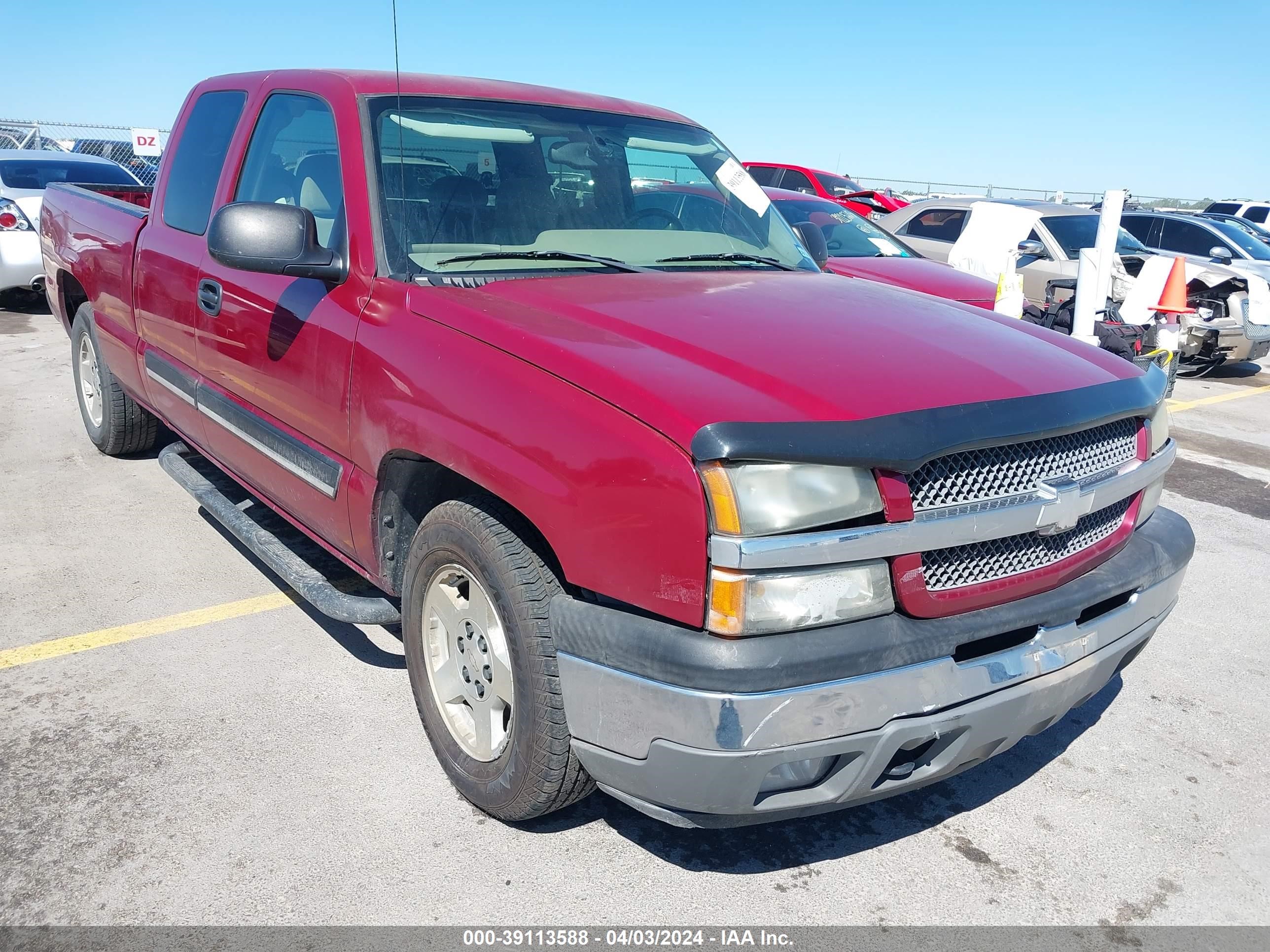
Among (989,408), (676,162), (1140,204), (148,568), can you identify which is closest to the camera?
(989,408)

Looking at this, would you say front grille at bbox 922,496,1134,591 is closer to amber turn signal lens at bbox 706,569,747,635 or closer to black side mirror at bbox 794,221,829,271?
amber turn signal lens at bbox 706,569,747,635

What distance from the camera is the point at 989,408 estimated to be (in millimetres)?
2225

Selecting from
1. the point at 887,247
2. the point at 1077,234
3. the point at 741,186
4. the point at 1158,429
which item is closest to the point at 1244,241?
the point at 1077,234

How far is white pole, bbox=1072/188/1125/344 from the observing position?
7113 millimetres

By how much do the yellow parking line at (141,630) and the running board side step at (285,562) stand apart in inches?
15.1

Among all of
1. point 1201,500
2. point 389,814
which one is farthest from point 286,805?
point 1201,500

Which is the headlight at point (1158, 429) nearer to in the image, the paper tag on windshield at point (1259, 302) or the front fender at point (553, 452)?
the front fender at point (553, 452)

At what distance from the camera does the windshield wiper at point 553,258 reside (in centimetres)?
299

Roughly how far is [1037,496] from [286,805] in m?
2.09

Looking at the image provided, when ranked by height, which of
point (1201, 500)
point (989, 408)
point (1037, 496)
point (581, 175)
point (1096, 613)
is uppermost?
point (581, 175)

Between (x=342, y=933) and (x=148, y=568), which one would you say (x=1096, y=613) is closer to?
(x=342, y=933)

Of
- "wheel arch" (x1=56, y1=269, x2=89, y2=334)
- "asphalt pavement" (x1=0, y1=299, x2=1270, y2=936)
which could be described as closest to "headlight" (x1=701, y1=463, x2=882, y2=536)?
"asphalt pavement" (x1=0, y1=299, x2=1270, y2=936)

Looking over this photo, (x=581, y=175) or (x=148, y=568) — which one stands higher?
(x=581, y=175)

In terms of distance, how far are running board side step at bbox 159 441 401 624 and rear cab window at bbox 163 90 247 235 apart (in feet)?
3.29
